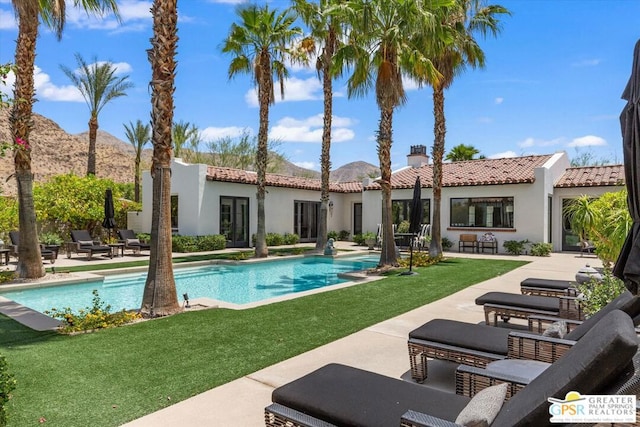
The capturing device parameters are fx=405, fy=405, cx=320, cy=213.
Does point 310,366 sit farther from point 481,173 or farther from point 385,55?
point 481,173

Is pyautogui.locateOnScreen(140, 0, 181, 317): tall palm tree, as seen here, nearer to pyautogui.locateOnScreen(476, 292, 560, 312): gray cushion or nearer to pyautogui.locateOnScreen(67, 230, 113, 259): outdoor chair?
pyautogui.locateOnScreen(476, 292, 560, 312): gray cushion

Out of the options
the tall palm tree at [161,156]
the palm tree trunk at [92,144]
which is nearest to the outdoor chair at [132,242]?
the palm tree trunk at [92,144]

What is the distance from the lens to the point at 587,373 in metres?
2.11

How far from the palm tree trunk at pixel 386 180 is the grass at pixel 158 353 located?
5092mm

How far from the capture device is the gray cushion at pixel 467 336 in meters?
4.38

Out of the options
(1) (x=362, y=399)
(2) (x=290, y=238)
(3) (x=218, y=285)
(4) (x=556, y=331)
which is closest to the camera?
(1) (x=362, y=399)

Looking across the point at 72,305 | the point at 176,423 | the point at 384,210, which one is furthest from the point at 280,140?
the point at 176,423

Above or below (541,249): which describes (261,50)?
above

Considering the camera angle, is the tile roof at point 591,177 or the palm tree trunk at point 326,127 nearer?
the palm tree trunk at point 326,127

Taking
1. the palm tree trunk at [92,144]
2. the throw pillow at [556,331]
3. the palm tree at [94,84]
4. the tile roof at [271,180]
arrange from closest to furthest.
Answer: the throw pillow at [556,331], the tile roof at [271,180], the palm tree trunk at [92,144], the palm tree at [94,84]

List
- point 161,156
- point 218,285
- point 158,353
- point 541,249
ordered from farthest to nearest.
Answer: point 541,249, point 218,285, point 161,156, point 158,353

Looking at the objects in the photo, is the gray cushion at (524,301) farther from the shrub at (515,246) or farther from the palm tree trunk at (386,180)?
the shrub at (515,246)

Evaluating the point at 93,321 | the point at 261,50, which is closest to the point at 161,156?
the point at 93,321
